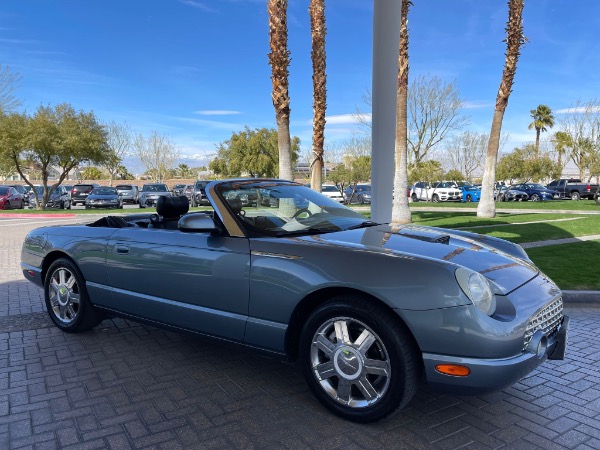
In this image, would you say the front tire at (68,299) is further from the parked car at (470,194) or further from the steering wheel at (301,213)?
the parked car at (470,194)

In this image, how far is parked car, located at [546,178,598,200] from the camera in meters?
37.6

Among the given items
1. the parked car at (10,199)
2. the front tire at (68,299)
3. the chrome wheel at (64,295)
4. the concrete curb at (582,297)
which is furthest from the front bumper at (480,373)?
the parked car at (10,199)

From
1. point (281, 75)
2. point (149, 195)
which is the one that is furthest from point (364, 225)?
point (149, 195)

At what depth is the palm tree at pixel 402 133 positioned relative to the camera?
1426 cm

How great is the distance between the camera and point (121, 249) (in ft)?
13.2

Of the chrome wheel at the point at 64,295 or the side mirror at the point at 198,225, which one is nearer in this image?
the side mirror at the point at 198,225

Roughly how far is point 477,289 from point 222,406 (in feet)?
6.18

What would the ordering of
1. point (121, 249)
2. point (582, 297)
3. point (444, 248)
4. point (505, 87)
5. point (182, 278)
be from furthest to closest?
Answer: point (505, 87)
point (582, 297)
point (121, 249)
point (182, 278)
point (444, 248)

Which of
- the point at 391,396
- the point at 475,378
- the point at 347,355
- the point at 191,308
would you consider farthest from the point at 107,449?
the point at 475,378

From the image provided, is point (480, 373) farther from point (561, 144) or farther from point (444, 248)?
point (561, 144)

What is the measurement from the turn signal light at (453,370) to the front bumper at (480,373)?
0.6 inches

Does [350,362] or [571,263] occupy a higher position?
[350,362]

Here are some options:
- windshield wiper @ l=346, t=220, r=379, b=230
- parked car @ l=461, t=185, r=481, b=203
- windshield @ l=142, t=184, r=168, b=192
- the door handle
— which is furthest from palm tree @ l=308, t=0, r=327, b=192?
parked car @ l=461, t=185, r=481, b=203

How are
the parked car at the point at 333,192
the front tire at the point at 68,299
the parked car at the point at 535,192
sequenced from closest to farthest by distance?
the front tire at the point at 68,299 < the parked car at the point at 333,192 < the parked car at the point at 535,192
